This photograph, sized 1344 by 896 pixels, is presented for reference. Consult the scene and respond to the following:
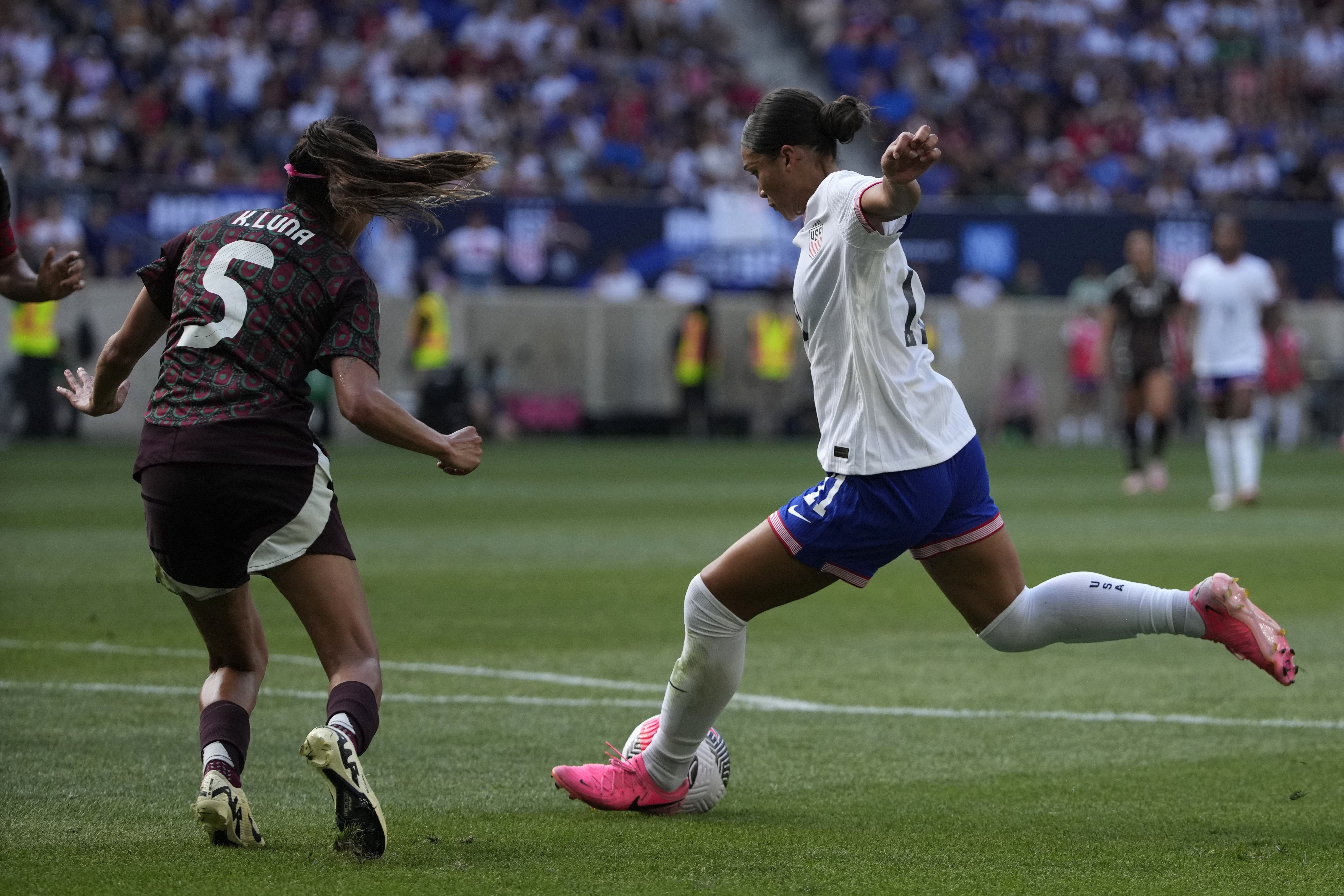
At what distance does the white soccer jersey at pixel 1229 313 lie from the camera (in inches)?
630

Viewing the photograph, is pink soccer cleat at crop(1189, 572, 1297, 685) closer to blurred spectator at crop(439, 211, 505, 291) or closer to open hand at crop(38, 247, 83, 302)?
open hand at crop(38, 247, 83, 302)

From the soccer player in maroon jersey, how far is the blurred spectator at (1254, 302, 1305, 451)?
22401 mm

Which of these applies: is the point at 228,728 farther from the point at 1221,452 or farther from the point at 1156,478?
the point at 1156,478

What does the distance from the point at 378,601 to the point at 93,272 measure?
653 inches

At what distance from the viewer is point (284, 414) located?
4.39m

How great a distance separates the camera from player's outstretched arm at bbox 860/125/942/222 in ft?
13.7

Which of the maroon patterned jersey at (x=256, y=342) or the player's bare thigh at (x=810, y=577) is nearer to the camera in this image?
the maroon patterned jersey at (x=256, y=342)

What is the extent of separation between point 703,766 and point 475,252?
22579 mm

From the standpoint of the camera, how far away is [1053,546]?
12.3 meters

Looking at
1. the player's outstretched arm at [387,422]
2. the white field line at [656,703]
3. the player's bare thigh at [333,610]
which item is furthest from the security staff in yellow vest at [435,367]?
the player's outstretched arm at [387,422]

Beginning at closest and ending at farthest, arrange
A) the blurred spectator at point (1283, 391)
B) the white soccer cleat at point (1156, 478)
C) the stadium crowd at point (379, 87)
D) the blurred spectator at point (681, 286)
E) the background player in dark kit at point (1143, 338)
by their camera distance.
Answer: the background player in dark kit at point (1143, 338) < the white soccer cleat at point (1156, 478) < the stadium crowd at point (379, 87) < the blurred spectator at point (1283, 391) < the blurred spectator at point (681, 286)

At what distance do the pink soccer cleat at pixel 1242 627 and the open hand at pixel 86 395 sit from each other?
116 inches

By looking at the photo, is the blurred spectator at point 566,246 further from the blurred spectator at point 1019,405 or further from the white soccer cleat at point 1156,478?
the white soccer cleat at point 1156,478

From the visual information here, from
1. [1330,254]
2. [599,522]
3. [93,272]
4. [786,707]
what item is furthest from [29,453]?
[1330,254]
